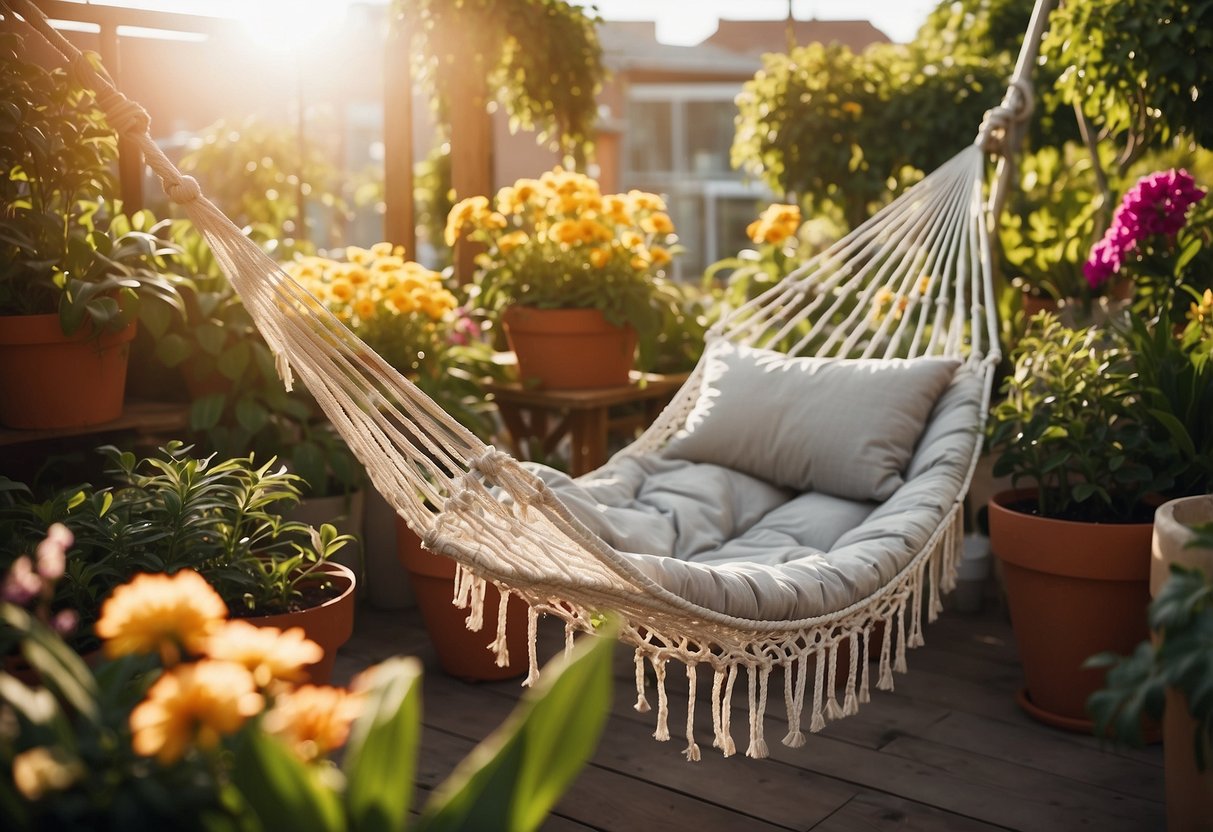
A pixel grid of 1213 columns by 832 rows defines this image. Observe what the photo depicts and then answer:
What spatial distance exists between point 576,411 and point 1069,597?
1.23m

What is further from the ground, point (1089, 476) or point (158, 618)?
point (158, 618)

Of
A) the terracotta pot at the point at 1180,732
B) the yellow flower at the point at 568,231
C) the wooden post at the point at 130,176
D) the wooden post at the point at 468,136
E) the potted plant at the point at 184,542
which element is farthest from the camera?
the wooden post at the point at 468,136

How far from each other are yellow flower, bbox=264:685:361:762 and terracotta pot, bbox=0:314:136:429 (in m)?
1.40

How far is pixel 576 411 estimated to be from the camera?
2.79m

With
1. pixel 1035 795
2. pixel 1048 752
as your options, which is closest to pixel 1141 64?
pixel 1048 752

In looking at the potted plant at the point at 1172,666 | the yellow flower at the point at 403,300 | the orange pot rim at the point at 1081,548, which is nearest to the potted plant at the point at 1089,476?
the orange pot rim at the point at 1081,548

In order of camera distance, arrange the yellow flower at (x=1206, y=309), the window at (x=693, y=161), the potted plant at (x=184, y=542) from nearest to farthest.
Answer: the potted plant at (x=184, y=542)
the yellow flower at (x=1206, y=309)
the window at (x=693, y=161)

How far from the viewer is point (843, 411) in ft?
7.36

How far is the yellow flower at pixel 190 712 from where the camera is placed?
0.72 metres

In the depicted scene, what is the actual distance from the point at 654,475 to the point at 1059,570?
761 mm

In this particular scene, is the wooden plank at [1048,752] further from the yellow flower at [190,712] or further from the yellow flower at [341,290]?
the yellow flower at [190,712]

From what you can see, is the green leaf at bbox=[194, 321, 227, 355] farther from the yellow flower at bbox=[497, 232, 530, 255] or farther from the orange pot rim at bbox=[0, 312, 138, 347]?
the yellow flower at bbox=[497, 232, 530, 255]

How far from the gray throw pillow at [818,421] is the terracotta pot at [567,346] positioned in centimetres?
38

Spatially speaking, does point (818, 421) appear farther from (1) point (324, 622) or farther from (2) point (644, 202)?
(1) point (324, 622)
